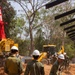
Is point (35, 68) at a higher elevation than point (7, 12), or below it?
below

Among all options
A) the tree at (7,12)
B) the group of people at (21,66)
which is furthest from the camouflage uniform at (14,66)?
the tree at (7,12)

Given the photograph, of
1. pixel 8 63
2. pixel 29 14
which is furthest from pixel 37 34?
pixel 8 63

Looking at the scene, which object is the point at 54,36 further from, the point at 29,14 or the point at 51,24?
the point at 29,14

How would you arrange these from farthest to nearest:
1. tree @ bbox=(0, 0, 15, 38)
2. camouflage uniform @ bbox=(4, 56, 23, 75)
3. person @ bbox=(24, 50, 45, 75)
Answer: tree @ bbox=(0, 0, 15, 38) < camouflage uniform @ bbox=(4, 56, 23, 75) < person @ bbox=(24, 50, 45, 75)

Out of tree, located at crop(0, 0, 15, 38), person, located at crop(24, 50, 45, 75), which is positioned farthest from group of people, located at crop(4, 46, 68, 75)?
tree, located at crop(0, 0, 15, 38)

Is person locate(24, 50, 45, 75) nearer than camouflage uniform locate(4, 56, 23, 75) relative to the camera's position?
Yes

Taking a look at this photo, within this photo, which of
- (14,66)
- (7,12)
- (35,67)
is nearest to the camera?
(35,67)

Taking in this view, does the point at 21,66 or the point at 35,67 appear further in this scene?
the point at 21,66

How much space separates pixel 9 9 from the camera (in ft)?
143

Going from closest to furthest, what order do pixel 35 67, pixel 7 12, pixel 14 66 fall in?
pixel 35 67 → pixel 14 66 → pixel 7 12

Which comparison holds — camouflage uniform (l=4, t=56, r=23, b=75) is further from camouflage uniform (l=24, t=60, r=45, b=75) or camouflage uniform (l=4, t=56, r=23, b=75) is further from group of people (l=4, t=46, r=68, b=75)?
camouflage uniform (l=24, t=60, r=45, b=75)

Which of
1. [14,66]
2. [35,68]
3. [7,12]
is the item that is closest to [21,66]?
[14,66]

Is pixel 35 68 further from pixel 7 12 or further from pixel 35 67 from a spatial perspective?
pixel 7 12

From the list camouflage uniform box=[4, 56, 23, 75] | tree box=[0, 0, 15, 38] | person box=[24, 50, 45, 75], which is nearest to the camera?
person box=[24, 50, 45, 75]
